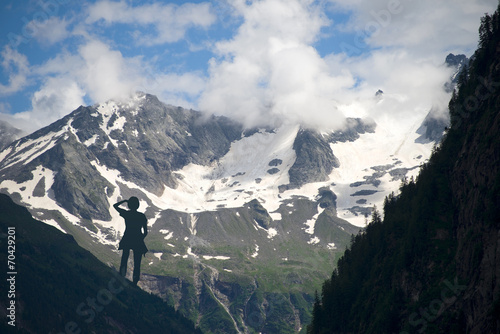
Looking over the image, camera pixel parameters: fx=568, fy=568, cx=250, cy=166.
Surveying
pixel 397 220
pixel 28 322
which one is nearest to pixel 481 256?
pixel 397 220

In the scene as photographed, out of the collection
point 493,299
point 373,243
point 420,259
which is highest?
point 373,243

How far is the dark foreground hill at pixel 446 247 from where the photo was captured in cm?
8762

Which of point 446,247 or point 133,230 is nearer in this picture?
point 446,247

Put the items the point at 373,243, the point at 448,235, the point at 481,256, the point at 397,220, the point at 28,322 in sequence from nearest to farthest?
1. the point at 481,256
2. the point at 448,235
3. the point at 397,220
4. the point at 373,243
5. the point at 28,322

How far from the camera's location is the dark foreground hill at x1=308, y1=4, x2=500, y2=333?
87.6m

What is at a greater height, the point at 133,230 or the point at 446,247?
the point at 446,247

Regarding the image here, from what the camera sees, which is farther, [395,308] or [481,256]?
[395,308]

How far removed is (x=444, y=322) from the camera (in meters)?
92.4

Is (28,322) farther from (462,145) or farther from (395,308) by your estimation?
(462,145)

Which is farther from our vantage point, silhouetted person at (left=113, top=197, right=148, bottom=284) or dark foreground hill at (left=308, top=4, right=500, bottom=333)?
silhouetted person at (left=113, top=197, right=148, bottom=284)

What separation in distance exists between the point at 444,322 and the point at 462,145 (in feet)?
154

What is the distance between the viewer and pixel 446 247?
112 meters

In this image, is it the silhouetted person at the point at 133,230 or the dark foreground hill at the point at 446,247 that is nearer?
the dark foreground hill at the point at 446,247

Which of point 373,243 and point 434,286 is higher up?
point 373,243
